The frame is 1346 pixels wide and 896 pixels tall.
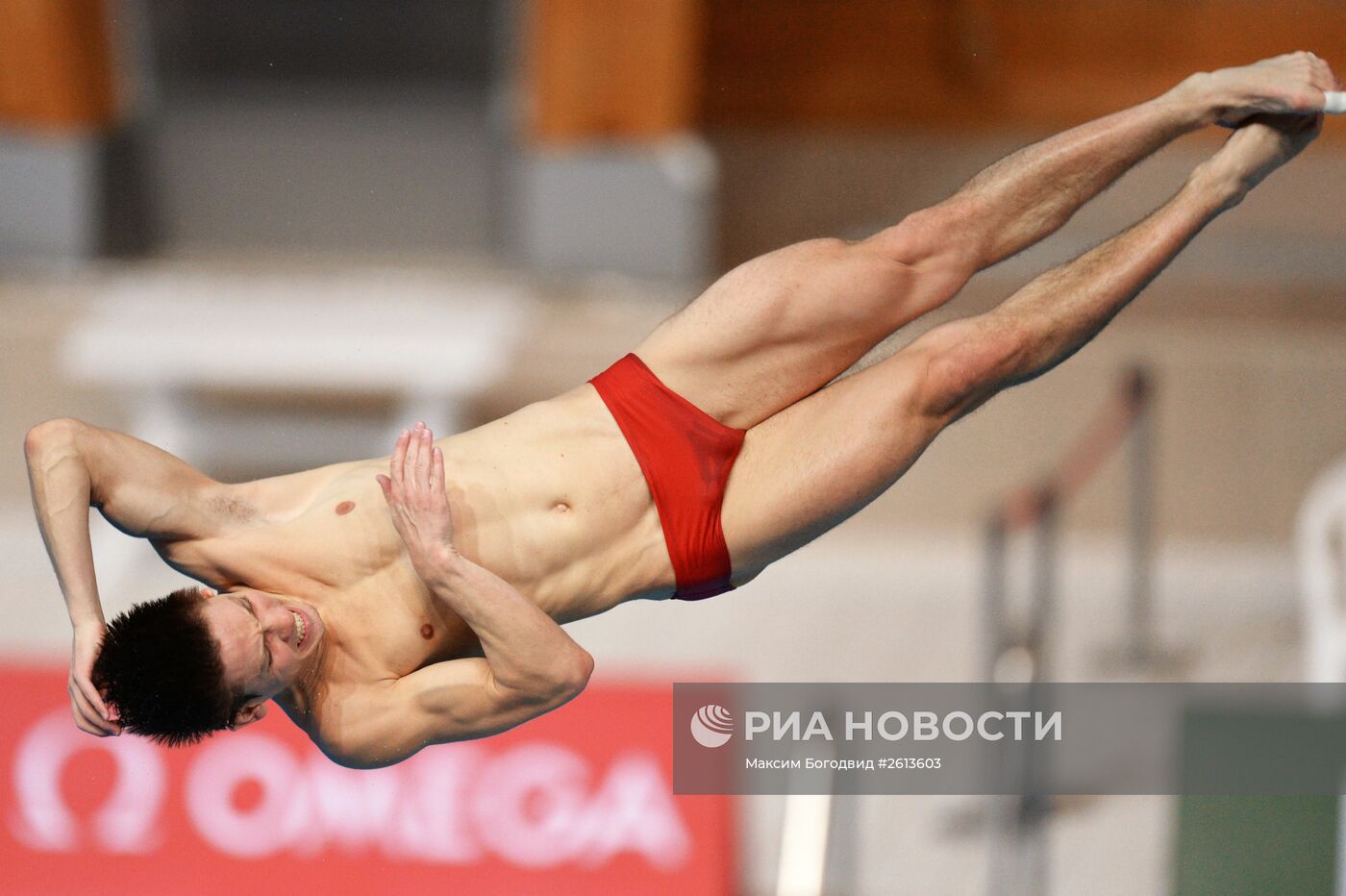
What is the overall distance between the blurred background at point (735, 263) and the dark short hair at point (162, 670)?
0.58 m

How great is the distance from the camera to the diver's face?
148 centimetres

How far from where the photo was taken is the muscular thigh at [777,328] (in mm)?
1654

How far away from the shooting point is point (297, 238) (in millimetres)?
2945

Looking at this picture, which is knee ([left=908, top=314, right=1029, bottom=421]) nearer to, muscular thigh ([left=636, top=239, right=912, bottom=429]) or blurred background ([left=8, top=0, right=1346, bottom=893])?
muscular thigh ([left=636, top=239, right=912, bottom=429])

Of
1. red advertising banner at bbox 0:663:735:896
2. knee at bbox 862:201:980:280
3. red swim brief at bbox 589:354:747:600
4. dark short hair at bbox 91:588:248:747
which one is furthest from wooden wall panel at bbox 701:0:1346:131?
dark short hair at bbox 91:588:248:747

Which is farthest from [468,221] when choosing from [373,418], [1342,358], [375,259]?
[1342,358]

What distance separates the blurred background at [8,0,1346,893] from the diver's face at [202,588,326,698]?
0.53 meters

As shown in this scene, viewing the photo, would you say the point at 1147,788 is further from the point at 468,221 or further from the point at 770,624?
the point at 468,221

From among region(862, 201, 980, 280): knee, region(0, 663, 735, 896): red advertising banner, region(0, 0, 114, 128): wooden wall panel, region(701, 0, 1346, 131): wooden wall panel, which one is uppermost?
region(701, 0, 1346, 131): wooden wall panel

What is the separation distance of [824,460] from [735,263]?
231cm

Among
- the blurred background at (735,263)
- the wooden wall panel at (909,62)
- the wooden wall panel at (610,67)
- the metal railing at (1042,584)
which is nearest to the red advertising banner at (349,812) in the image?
the blurred background at (735,263)

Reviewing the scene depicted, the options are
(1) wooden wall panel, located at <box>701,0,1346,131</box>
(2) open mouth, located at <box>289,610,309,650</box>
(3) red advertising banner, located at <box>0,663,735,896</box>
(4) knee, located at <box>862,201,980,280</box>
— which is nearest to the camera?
(2) open mouth, located at <box>289,610,309,650</box>

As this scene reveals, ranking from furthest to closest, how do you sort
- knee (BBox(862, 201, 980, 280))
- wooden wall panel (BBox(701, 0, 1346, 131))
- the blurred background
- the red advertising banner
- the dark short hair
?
wooden wall panel (BBox(701, 0, 1346, 131)) → the blurred background → the red advertising banner → knee (BBox(862, 201, 980, 280)) → the dark short hair

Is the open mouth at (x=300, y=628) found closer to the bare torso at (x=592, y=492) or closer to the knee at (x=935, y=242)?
the bare torso at (x=592, y=492)
